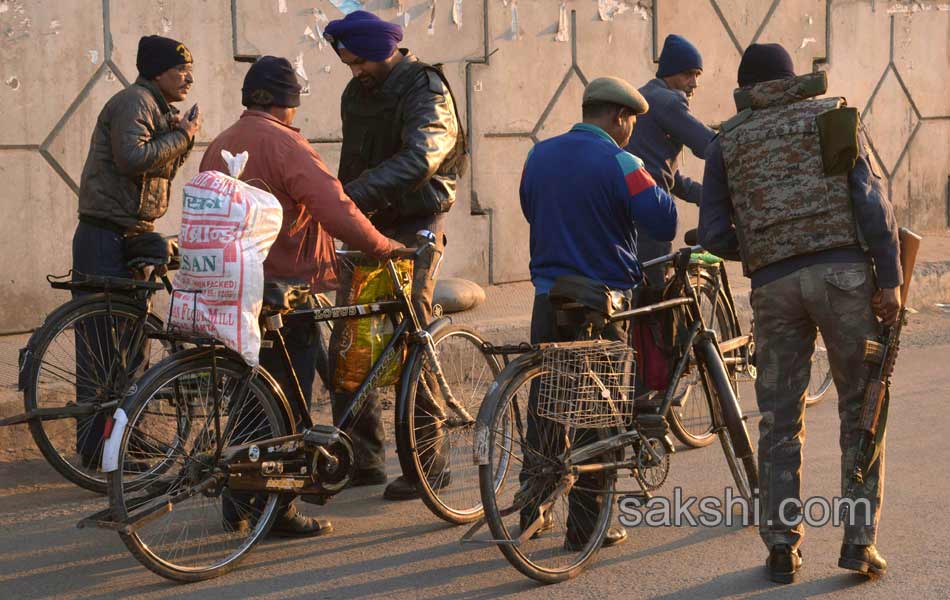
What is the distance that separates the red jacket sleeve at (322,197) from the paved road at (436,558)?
1.19 metres

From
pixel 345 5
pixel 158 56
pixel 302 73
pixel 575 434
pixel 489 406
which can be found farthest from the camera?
pixel 345 5

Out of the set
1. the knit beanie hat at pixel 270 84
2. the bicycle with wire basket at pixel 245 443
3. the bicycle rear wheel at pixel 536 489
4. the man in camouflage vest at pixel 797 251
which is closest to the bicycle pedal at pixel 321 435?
the bicycle with wire basket at pixel 245 443

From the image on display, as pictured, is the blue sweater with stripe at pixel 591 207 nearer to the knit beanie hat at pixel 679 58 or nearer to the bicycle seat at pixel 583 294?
the bicycle seat at pixel 583 294

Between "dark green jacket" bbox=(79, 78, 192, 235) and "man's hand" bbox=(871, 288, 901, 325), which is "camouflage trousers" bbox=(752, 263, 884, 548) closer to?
A: "man's hand" bbox=(871, 288, 901, 325)

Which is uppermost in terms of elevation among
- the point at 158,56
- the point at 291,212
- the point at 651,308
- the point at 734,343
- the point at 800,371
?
the point at 158,56

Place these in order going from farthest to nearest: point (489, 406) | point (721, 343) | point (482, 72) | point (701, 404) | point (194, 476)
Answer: point (482, 72)
point (701, 404)
point (721, 343)
point (194, 476)
point (489, 406)

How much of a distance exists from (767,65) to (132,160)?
284 cm

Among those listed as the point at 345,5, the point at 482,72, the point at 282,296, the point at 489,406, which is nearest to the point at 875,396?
the point at 489,406

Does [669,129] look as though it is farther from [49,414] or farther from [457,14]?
[49,414]

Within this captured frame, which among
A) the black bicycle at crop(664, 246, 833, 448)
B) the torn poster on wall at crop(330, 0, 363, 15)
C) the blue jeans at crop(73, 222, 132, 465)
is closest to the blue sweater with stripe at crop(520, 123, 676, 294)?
the black bicycle at crop(664, 246, 833, 448)

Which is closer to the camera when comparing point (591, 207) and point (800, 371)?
point (800, 371)

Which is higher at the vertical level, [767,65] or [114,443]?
[767,65]

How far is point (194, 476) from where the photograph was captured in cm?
465

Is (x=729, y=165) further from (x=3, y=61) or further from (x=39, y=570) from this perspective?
(x=3, y=61)
